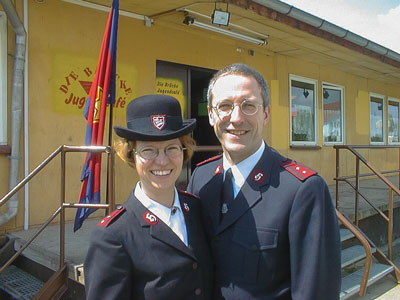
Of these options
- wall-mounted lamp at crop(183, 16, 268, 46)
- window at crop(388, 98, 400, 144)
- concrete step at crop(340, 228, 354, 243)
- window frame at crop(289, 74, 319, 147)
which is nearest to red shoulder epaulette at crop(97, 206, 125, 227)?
concrete step at crop(340, 228, 354, 243)

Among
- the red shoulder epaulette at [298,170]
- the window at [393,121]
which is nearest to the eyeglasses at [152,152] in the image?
the red shoulder epaulette at [298,170]

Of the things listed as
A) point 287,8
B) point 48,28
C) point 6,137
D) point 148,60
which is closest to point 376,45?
point 287,8

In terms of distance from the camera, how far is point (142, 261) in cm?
133

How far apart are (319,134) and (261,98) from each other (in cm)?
680

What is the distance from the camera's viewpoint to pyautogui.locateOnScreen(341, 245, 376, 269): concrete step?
391cm

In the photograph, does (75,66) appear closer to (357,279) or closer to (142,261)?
(142,261)

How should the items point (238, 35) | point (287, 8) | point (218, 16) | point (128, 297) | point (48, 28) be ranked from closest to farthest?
point (128, 297) < point (48, 28) < point (218, 16) < point (287, 8) < point (238, 35)

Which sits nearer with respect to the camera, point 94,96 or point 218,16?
point 94,96

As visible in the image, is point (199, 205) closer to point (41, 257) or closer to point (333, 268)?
point (333, 268)

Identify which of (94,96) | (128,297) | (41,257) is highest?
(94,96)

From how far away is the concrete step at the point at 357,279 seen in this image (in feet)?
11.2

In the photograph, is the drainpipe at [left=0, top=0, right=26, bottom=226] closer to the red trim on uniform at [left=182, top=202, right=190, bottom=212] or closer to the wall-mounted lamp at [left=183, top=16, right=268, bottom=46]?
the wall-mounted lamp at [left=183, top=16, right=268, bottom=46]

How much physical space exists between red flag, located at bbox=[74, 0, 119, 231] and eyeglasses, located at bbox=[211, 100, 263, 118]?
188 cm

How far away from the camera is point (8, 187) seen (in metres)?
3.86
